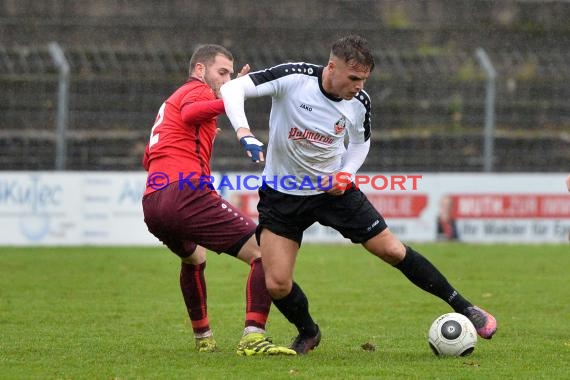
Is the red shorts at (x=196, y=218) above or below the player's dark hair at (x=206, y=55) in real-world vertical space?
below

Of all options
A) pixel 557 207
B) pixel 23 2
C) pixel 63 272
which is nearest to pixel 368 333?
pixel 63 272

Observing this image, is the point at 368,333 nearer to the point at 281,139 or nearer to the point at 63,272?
the point at 281,139

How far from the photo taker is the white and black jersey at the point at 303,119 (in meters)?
7.50

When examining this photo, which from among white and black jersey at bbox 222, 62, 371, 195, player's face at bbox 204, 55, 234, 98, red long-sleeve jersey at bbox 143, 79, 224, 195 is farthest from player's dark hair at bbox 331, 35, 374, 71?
player's face at bbox 204, 55, 234, 98

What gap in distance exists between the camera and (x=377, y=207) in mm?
20641

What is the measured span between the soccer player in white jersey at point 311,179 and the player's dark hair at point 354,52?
6cm

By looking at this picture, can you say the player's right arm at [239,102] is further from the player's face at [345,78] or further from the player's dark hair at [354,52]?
the player's dark hair at [354,52]

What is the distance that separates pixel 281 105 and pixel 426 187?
13654 mm

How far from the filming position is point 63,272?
49.1 feet

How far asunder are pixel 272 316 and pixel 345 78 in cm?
393

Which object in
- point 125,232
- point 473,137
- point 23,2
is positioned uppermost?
point 23,2

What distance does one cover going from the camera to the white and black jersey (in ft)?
24.6

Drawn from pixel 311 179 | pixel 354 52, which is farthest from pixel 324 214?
pixel 354 52

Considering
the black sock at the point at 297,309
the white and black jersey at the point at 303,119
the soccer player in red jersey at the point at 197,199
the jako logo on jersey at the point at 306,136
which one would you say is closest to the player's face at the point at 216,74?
the soccer player in red jersey at the point at 197,199
